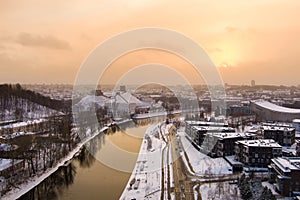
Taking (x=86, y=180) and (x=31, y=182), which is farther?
(x=86, y=180)

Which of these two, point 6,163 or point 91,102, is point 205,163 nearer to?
point 6,163

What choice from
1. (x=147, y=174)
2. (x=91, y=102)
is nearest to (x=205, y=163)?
(x=147, y=174)

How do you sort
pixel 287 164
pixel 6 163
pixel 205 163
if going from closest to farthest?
pixel 287 164 → pixel 6 163 → pixel 205 163

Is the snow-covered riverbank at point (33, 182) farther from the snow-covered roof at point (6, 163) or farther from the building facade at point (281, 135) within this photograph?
the building facade at point (281, 135)

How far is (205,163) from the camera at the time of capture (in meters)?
5.12

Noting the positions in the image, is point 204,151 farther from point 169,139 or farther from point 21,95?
point 21,95

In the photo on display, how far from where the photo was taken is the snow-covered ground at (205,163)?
4684 mm

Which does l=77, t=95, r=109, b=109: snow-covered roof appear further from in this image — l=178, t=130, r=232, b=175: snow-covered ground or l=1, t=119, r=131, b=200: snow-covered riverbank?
l=178, t=130, r=232, b=175: snow-covered ground

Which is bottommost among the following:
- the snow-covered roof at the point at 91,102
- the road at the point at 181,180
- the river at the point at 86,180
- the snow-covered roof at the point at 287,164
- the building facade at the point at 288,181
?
the river at the point at 86,180

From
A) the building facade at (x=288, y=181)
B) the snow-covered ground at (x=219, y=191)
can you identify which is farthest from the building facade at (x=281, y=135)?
the snow-covered ground at (x=219, y=191)

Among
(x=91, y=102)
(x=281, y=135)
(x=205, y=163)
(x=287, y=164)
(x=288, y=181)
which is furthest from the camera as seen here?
(x=91, y=102)

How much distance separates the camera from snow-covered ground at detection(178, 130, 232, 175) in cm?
468

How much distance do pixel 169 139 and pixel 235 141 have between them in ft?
6.63

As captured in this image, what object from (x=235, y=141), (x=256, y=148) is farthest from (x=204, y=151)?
(x=256, y=148)
